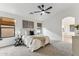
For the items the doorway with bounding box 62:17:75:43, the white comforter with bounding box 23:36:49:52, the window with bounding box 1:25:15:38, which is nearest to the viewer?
the window with bounding box 1:25:15:38

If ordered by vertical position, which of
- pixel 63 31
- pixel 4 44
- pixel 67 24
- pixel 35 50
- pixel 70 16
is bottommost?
pixel 35 50

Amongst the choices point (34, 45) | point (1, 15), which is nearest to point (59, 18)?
point (34, 45)

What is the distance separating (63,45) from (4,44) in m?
2.41

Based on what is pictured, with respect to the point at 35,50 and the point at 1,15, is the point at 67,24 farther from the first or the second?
the point at 1,15

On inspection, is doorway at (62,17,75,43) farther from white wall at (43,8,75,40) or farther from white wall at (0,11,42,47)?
white wall at (0,11,42,47)

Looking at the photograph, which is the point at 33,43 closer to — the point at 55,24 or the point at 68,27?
the point at 55,24

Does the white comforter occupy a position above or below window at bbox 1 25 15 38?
below

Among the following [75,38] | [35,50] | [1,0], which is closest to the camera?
[1,0]

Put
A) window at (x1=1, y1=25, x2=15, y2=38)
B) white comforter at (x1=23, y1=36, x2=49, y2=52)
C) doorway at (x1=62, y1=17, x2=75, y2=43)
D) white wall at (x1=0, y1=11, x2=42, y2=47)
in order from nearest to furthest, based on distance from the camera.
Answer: window at (x1=1, y1=25, x2=15, y2=38)
white wall at (x1=0, y1=11, x2=42, y2=47)
doorway at (x1=62, y1=17, x2=75, y2=43)
white comforter at (x1=23, y1=36, x2=49, y2=52)

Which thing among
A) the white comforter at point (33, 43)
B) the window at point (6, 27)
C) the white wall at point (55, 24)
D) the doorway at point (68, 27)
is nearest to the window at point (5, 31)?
the window at point (6, 27)

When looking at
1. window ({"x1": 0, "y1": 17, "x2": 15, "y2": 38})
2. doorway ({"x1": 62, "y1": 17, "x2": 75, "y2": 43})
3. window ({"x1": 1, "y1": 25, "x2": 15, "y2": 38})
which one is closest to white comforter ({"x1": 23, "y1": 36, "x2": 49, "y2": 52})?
doorway ({"x1": 62, "y1": 17, "x2": 75, "y2": 43})

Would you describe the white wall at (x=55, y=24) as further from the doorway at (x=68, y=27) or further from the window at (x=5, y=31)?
the window at (x=5, y=31)

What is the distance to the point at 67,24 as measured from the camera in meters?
3.88

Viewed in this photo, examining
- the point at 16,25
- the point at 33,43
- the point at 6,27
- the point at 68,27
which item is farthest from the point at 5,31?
the point at 68,27
